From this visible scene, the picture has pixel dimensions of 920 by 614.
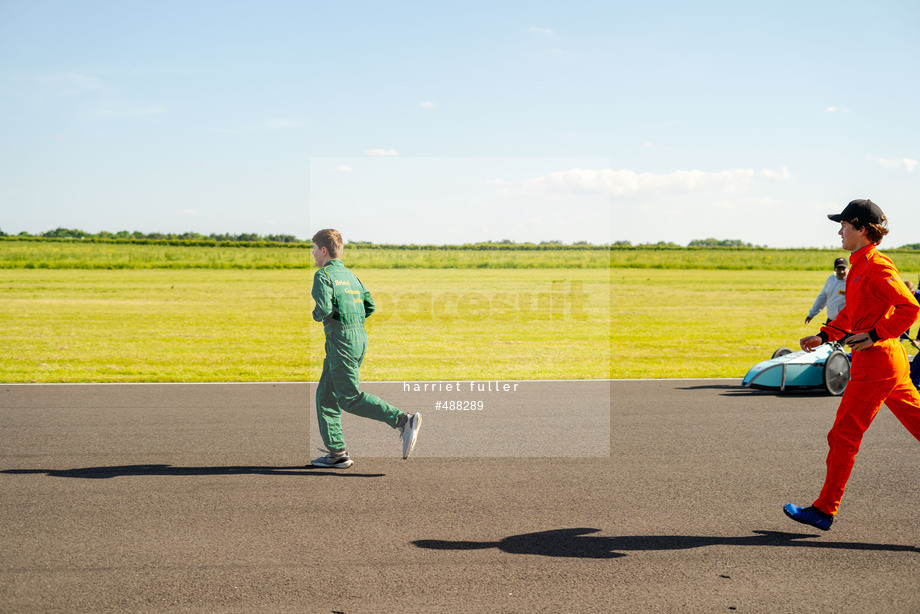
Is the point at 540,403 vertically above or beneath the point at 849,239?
beneath

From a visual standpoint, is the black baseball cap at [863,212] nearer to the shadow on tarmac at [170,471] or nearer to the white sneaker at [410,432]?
the white sneaker at [410,432]

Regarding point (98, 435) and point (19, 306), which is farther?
point (19, 306)

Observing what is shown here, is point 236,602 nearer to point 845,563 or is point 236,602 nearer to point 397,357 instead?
point 845,563

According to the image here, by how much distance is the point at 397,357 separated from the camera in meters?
15.4

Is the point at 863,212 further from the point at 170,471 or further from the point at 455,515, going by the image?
the point at 170,471

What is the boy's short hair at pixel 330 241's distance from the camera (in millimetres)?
6270

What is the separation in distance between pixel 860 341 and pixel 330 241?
420cm

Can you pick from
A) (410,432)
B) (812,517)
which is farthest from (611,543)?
(410,432)

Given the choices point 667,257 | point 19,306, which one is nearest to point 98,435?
point 19,306

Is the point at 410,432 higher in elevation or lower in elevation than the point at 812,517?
higher

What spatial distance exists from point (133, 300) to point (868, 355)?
29.8m

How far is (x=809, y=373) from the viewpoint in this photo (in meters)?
9.97

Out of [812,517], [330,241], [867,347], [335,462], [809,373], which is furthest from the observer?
[809,373]

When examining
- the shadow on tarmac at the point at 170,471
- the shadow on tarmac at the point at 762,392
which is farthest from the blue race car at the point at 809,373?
the shadow on tarmac at the point at 170,471
